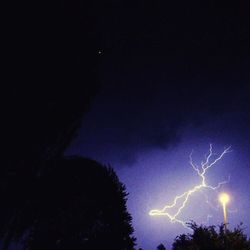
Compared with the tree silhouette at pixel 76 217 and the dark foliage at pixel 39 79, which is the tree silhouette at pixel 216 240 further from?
the dark foliage at pixel 39 79

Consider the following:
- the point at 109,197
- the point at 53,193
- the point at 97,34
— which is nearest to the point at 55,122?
the point at 97,34

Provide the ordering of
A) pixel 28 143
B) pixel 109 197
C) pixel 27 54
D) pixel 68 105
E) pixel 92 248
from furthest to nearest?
pixel 109 197 < pixel 92 248 < pixel 68 105 < pixel 28 143 < pixel 27 54

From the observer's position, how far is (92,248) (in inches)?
816

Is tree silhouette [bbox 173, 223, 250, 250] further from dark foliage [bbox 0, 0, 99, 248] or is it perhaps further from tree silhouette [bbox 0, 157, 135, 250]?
dark foliage [bbox 0, 0, 99, 248]

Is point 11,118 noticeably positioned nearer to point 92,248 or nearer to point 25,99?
point 25,99

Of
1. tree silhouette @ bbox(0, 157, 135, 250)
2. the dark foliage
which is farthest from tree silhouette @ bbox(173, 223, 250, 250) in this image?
the dark foliage

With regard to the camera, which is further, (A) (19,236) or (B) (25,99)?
(A) (19,236)

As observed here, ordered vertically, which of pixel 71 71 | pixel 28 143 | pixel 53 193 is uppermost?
pixel 53 193

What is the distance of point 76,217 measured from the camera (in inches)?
829

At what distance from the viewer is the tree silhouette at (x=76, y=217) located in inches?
786

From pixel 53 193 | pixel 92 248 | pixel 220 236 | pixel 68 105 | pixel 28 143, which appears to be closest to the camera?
pixel 28 143

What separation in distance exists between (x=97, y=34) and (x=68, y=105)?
251 centimetres

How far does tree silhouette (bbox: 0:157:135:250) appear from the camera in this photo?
19969 mm

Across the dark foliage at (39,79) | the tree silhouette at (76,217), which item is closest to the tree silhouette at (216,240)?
the tree silhouette at (76,217)
